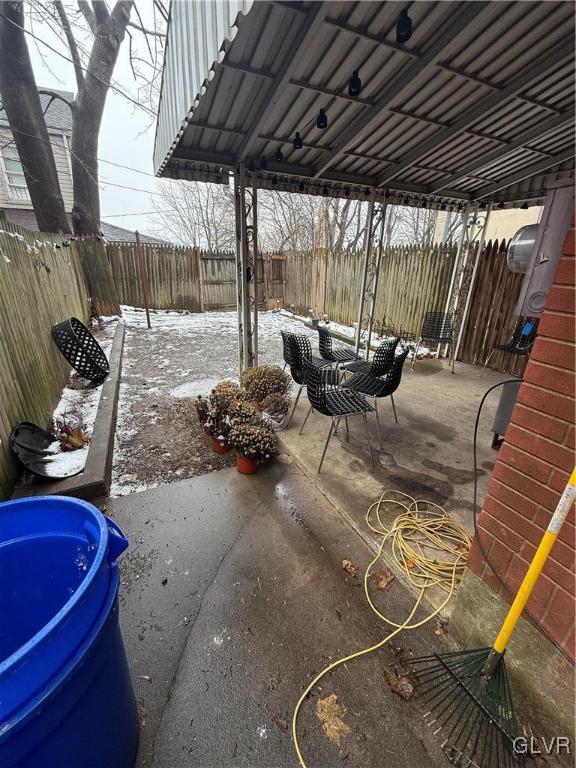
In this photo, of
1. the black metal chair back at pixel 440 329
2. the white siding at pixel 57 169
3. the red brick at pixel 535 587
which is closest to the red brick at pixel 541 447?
the red brick at pixel 535 587

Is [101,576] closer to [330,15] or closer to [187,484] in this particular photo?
[187,484]

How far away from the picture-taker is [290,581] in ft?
6.46

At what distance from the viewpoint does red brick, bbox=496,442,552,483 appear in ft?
4.01

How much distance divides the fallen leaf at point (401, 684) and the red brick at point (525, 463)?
112 centimetres

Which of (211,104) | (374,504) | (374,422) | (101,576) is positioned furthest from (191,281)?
(101,576)

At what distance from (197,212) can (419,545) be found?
27.5 metres

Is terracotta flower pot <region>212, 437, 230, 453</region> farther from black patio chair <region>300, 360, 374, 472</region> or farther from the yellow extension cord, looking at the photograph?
the yellow extension cord

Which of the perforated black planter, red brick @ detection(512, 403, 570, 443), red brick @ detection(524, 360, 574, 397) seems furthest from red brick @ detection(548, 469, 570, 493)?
the perforated black planter

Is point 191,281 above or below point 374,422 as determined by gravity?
above

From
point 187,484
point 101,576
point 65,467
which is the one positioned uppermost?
point 101,576

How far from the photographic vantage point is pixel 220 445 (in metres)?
3.26

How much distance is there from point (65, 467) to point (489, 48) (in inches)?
188

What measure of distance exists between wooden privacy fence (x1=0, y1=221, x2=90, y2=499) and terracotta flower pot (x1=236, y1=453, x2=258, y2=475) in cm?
172

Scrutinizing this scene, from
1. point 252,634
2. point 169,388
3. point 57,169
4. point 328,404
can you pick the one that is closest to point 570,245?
point 328,404
